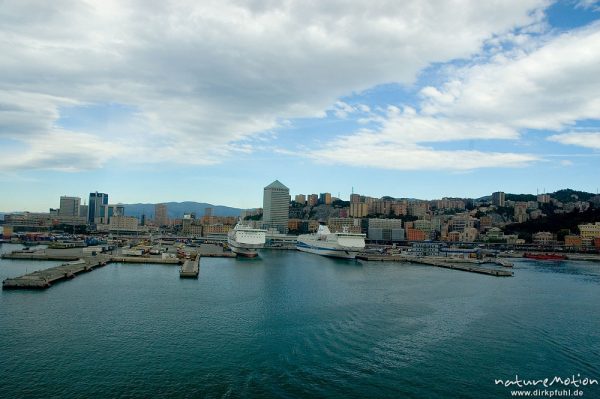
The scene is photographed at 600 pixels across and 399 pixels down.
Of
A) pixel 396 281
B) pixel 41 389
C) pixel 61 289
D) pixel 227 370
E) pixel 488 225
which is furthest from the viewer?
pixel 488 225

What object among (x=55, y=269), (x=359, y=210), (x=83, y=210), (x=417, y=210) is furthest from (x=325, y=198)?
(x=55, y=269)

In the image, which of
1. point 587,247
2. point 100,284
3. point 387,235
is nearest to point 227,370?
point 100,284

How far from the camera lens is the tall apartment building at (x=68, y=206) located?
11756 centimetres

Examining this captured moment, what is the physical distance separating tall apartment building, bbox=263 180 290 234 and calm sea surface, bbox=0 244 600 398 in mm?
67563

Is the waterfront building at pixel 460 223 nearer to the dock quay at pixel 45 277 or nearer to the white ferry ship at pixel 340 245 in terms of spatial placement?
the white ferry ship at pixel 340 245

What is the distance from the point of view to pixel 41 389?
8.77 metres

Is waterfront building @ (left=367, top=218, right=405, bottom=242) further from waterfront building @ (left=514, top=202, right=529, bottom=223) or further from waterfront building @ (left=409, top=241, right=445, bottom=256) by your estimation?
waterfront building @ (left=514, top=202, right=529, bottom=223)

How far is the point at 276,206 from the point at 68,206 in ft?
203

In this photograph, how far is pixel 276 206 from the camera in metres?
91.4

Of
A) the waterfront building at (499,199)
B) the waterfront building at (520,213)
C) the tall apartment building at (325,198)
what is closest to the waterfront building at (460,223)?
the waterfront building at (520,213)

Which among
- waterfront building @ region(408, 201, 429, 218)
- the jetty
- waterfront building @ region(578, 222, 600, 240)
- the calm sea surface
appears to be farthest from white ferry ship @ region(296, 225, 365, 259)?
waterfront building @ region(408, 201, 429, 218)

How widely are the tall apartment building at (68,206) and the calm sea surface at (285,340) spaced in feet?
354

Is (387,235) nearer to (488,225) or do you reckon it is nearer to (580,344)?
(488,225)

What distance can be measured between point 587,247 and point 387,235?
29741 mm
